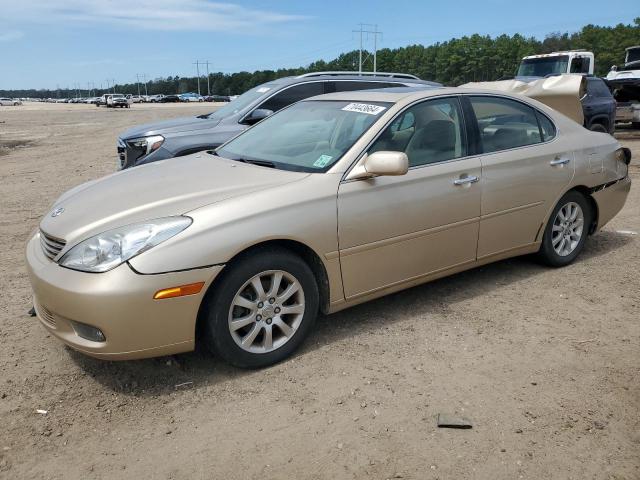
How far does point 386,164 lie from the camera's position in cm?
357

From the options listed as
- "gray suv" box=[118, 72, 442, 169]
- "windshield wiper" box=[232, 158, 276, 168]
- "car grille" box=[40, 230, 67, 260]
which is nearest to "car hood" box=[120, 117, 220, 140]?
"gray suv" box=[118, 72, 442, 169]

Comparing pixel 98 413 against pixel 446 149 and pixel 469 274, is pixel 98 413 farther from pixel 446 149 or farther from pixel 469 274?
pixel 469 274

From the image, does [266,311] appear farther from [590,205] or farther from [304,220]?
[590,205]

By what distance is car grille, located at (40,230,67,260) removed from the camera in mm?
3293

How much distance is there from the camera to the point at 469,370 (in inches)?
135

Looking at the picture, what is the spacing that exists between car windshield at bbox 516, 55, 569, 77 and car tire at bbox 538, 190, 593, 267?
13862 mm

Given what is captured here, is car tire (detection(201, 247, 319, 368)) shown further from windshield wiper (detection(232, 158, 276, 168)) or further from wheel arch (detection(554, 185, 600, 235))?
wheel arch (detection(554, 185, 600, 235))

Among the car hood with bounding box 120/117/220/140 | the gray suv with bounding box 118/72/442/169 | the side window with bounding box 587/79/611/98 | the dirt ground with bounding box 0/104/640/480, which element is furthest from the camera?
the side window with bounding box 587/79/611/98

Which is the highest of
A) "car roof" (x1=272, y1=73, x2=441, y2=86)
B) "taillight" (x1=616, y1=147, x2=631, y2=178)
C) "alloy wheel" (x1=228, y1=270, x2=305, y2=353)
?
"car roof" (x1=272, y1=73, x2=441, y2=86)

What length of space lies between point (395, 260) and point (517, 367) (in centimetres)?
103

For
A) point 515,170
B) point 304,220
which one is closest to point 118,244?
point 304,220

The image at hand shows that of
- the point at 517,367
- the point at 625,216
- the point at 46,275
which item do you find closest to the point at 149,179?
the point at 46,275

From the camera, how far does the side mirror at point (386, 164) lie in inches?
140

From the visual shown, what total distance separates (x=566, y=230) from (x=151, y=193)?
3597mm
